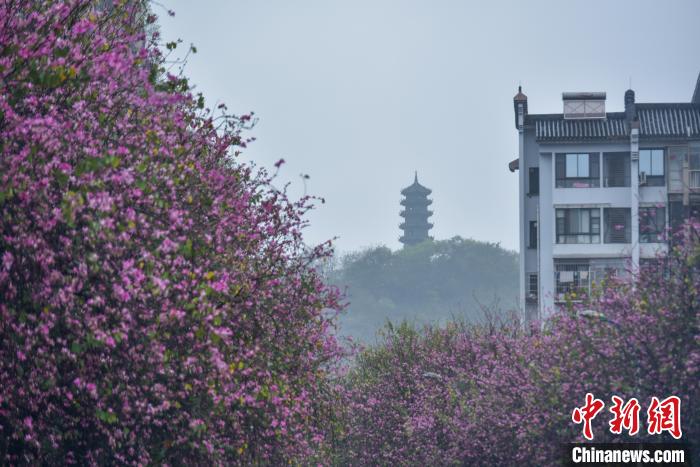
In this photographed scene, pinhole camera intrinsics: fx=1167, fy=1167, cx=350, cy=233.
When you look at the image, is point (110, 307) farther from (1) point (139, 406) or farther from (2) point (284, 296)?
(2) point (284, 296)

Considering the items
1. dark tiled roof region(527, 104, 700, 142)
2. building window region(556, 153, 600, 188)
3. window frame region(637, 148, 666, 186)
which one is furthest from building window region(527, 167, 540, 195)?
window frame region(637, 148, 666, 186)

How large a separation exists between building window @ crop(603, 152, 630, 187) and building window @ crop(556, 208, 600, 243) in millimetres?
1605

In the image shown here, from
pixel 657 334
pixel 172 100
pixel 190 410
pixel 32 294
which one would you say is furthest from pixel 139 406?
pixel 657 334

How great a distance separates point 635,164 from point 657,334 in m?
33.4

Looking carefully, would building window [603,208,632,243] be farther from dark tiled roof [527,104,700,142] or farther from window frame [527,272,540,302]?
window frame [527,272,540,302]

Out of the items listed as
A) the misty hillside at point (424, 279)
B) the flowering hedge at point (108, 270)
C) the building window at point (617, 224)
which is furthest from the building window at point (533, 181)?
the misty hillside at point (424, 279)

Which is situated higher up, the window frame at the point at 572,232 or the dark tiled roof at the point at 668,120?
the dark tiled roof at the point at 668,120

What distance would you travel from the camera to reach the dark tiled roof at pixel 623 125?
2192 inches

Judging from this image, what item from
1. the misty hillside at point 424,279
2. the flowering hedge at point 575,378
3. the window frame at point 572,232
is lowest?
the flowering hedge at point 575,378

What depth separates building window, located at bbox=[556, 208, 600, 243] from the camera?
2218 inches

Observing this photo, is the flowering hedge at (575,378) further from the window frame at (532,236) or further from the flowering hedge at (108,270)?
the window frame at (532,236)

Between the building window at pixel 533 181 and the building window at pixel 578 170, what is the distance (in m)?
1.95

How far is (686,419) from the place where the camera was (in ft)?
77.6

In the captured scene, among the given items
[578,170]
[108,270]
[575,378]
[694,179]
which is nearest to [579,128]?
[578,170]
